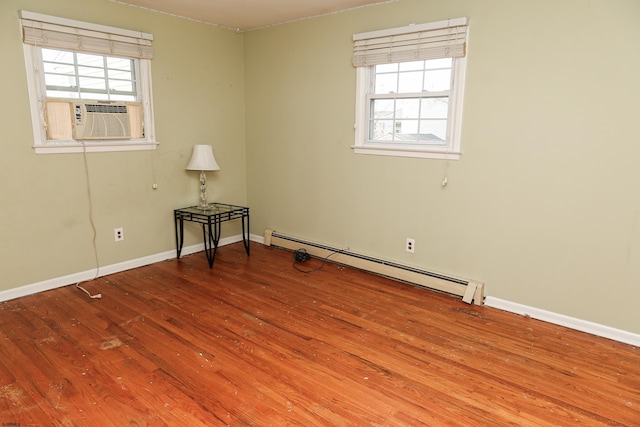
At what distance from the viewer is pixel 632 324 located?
2.74 metres

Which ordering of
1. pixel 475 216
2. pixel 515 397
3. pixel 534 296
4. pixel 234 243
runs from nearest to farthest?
1. pixel 515 397
2. pixel 534 296
3. pixel 475 216
4. pixel 234 243

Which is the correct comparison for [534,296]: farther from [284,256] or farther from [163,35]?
[163,35]

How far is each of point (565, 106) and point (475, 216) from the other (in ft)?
3.24

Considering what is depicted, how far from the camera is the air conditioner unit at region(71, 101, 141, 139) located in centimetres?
348

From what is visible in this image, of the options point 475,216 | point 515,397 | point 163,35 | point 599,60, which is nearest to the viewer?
point 515,397

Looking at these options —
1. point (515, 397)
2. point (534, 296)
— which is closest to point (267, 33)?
point (534, 296)

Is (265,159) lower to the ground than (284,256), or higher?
higher

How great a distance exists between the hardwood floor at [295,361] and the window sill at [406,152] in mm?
1137

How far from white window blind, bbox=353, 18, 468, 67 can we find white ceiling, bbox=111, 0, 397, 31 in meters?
0.32

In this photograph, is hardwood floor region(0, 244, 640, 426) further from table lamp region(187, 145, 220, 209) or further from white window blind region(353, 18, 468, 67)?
white window blind region(353, 18, 468, 67)

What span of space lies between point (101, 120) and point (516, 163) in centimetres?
338

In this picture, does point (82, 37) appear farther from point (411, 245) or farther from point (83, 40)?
point (411, 245)

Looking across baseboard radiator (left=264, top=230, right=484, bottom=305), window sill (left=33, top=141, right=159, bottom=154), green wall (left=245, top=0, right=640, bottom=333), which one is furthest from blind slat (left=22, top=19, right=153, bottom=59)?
baseboard radiator (left=264, top=230, right=484, bottom=305)

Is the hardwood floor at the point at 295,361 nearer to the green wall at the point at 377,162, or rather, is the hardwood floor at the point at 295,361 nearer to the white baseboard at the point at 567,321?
the white baseboard at the point at 567,321
